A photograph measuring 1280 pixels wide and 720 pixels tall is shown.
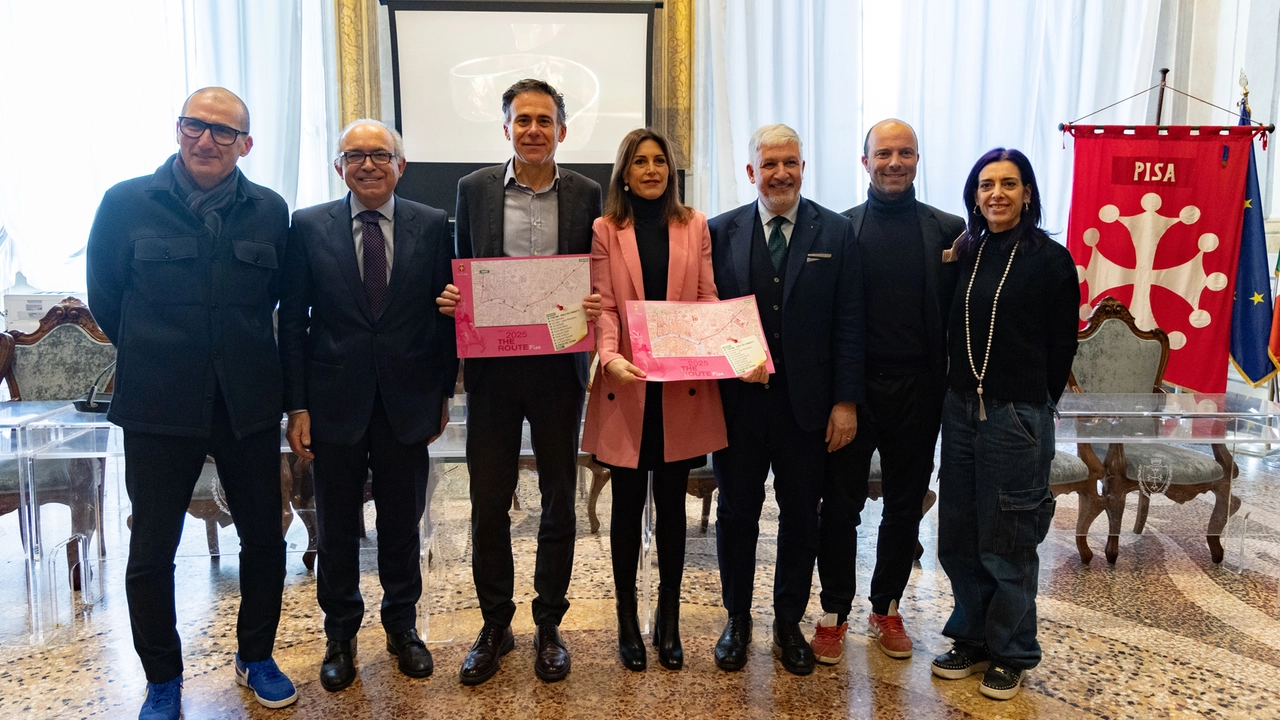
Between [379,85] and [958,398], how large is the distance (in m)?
4.12

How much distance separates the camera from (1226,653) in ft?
8.87

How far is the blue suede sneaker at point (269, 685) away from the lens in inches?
90.0

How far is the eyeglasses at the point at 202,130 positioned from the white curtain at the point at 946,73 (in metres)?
3.45

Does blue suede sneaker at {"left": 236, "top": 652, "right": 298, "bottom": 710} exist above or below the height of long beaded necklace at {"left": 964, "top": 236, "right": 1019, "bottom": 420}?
below

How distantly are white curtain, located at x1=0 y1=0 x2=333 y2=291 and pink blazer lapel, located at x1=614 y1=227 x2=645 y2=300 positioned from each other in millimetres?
3444

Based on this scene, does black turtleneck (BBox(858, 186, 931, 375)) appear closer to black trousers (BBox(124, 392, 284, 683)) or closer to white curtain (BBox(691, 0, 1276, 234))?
black trousers (BBox(124, 392, 284, 683))

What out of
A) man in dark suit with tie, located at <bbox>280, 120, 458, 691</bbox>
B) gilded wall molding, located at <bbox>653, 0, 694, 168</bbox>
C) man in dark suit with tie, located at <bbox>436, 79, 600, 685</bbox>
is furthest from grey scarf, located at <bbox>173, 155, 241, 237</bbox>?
gilded wall molding, located at <bbox>653, 0, 694, 168</bbox>

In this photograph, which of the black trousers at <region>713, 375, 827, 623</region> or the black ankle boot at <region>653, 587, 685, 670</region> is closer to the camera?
the black trousers at <region>713, 375, 827, 623</region>

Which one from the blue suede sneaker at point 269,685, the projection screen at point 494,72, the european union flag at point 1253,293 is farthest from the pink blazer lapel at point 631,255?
the european union flag at point 1253,293

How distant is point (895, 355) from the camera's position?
2.38 m

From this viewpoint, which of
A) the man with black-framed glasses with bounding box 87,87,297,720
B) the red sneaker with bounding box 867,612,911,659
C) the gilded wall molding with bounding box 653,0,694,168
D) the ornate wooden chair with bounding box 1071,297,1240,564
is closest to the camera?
the man with black-framed glasses with bounding box 87,87,297,720

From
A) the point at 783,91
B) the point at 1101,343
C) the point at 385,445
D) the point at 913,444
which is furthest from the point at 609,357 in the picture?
the point at 783,91

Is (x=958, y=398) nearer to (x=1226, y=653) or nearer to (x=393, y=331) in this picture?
(x=1226, y=653)

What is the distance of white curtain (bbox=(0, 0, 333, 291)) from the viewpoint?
4.66m
